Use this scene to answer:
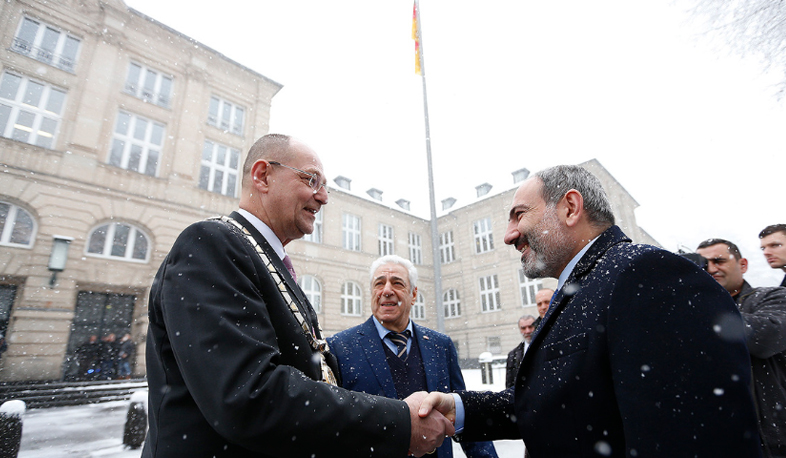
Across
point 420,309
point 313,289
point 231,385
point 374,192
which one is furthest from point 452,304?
point 231,385

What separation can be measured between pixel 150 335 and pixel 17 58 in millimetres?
17148

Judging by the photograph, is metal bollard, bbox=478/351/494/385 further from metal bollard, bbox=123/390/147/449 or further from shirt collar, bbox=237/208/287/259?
shirt collar, bbox=237/208/287/259

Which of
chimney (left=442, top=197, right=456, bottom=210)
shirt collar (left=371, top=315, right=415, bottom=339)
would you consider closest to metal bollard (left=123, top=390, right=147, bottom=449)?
shirt collar (left=371, top=315, right=415, bottom=339)

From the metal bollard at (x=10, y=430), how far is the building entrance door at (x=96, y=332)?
28.4ft

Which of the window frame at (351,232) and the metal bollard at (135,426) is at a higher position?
the window frame at (351,232)

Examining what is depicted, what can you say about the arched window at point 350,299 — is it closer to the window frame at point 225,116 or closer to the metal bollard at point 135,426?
the window frame at point 225,116

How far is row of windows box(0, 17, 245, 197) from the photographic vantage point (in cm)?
1262

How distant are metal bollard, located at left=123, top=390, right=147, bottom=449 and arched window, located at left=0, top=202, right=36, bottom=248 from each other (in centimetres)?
952

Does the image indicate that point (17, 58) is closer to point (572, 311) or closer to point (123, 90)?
point (123, 90)

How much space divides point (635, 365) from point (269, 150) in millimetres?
1730

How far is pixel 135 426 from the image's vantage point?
5.98m

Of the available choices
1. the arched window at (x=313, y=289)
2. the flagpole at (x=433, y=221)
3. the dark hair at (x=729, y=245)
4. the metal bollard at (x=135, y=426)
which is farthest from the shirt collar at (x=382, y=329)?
the arched window at (x=313, y=289)

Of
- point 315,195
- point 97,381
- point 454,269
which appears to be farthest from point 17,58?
point 454,269

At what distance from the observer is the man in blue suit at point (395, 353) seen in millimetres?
2646
